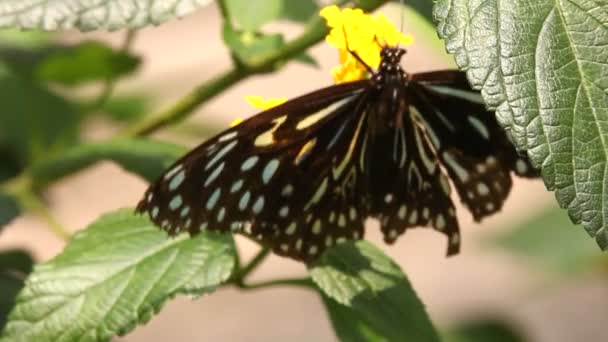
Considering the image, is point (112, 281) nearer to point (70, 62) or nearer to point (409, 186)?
point (409, 186)

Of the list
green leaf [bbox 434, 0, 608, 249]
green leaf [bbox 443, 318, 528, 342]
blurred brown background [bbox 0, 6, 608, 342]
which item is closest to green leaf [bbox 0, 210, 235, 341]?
green leaf [bbox 434, 0, 608, 249]

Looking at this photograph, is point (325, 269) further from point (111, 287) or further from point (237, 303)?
point (237, 303)

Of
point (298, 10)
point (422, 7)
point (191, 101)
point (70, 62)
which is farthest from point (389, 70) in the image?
point (70, 62)

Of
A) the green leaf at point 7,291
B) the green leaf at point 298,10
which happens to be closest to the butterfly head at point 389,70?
the green leaf at point 298,10

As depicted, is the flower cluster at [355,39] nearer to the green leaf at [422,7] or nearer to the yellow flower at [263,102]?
the yellow flower at [263,102]

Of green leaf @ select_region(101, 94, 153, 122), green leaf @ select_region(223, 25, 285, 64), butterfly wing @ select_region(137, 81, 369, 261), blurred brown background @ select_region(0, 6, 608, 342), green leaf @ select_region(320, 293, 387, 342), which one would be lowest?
blurred brown background @ select_region(0, 6, 608, 342)

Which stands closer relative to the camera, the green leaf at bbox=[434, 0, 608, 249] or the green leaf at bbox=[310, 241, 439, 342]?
the green leaf at bbox=[434, 0, 608, 249]

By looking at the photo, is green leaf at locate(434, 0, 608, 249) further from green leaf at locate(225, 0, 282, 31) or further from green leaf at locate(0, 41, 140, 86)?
green leaf at locate(0, 41, 140, 86)

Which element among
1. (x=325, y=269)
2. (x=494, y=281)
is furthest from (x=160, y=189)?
(x=494, y=281)
